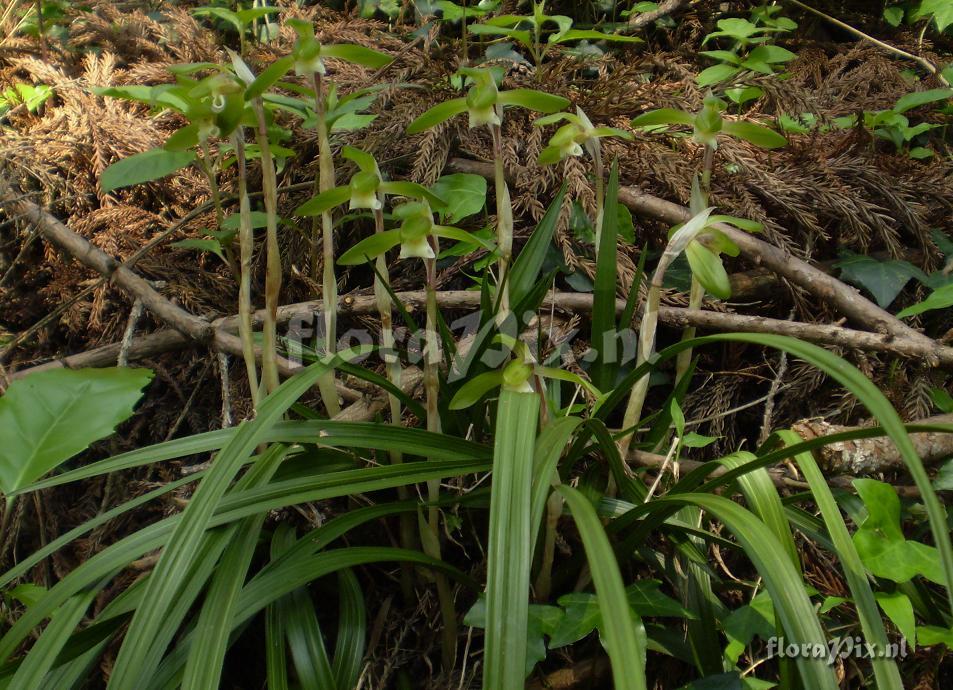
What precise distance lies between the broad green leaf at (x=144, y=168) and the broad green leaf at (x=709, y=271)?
88 centimetres

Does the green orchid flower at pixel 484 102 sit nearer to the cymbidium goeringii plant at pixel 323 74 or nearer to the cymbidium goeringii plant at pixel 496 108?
the cymbidium goeringii plant at pixel 496 108

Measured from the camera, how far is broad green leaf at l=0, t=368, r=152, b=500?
0.98 meters

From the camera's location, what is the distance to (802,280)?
140cm

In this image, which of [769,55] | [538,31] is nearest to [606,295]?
[538,31]

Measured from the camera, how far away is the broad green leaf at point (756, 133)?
107 cm

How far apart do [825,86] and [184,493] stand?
2.01 metres

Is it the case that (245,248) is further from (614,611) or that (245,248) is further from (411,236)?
(614,611)

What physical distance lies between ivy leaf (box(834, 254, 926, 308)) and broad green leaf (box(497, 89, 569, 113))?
0.83 metres

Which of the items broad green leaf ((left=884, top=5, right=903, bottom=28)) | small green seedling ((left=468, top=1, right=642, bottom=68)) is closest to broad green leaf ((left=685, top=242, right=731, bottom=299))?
small green seedling ((left=468, top=1, right=642, bottom=68))

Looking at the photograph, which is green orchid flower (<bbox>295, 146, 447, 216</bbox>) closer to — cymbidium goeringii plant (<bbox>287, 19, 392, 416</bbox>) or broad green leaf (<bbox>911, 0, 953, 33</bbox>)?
cymbidium goeringii plant (<bbox>287, 19, 392, 416</bbox>)

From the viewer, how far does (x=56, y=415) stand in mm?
1062

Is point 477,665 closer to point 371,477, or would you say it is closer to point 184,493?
point 371,477

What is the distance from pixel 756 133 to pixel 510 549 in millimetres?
774

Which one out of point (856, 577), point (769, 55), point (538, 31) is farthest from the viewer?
point (769, 55)
